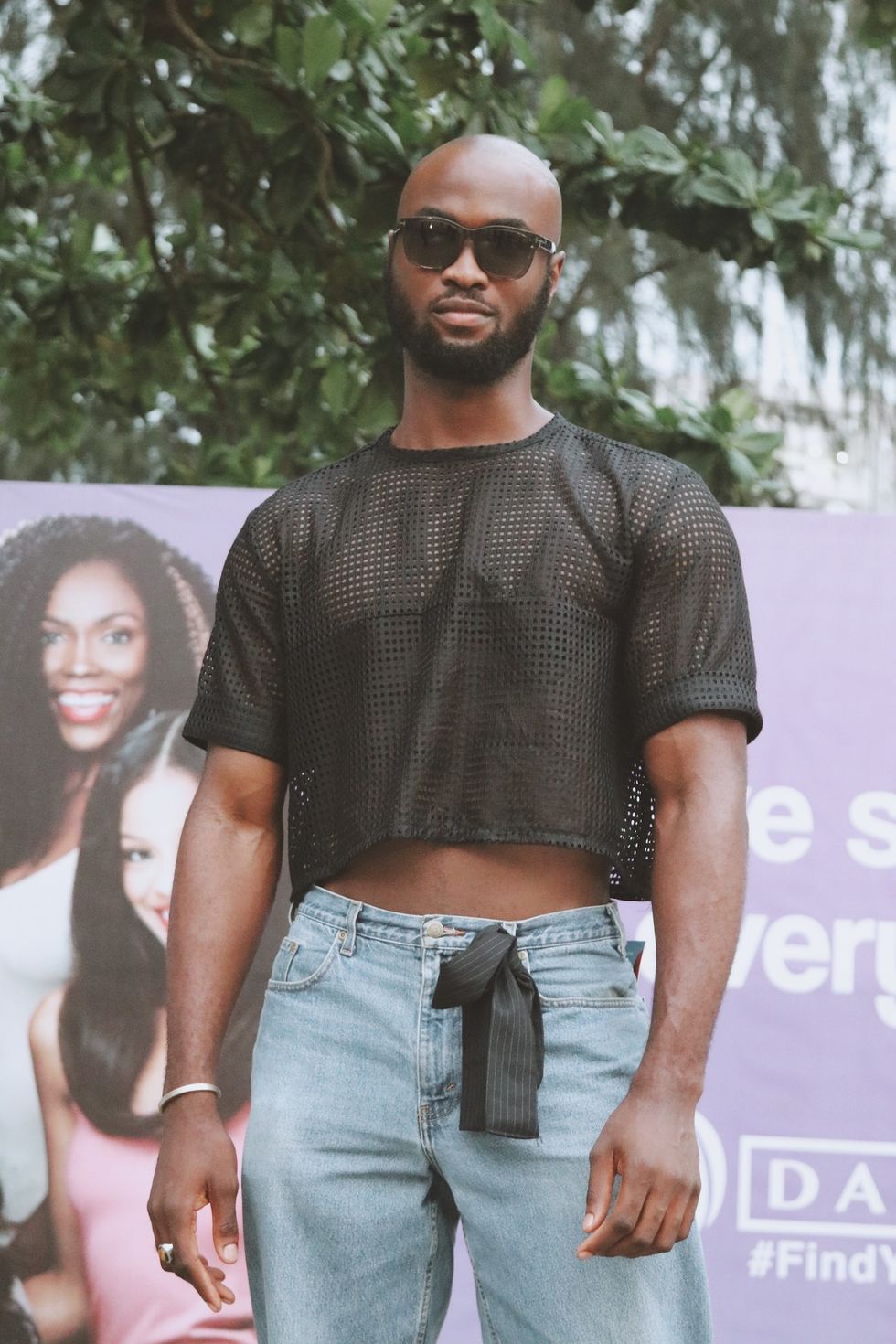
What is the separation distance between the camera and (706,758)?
2.22m

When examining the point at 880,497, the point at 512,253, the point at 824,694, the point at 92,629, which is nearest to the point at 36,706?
the point at 92,629

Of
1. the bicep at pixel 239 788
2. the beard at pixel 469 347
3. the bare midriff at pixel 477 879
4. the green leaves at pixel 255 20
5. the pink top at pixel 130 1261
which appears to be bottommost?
the pink top at pixel 130 1261

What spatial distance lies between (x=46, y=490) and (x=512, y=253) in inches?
78.8

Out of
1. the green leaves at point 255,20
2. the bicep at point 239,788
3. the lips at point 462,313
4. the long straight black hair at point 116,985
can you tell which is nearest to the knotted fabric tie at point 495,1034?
the bicep at point 239,788

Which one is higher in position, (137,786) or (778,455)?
(778,455)

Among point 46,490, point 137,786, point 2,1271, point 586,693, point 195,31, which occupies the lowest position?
point 2,1271

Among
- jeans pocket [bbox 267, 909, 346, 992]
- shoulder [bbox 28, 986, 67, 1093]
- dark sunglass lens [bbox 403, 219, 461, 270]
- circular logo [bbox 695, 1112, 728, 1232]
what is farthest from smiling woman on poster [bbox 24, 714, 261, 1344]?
dark sunglass lens [bbox 403, 219, 461, 270]

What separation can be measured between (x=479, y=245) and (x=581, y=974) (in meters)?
0.93

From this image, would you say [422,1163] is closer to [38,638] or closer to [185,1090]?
[185,1090]

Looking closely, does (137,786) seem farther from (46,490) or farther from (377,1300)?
(377,1300)

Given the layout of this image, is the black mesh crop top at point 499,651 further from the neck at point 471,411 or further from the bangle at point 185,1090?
the bangle at point 185,1090

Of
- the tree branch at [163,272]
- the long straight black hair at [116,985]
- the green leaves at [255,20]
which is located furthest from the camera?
the tree branch at [163,272]

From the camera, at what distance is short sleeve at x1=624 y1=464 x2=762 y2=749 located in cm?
224

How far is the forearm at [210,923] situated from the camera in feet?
7.64
